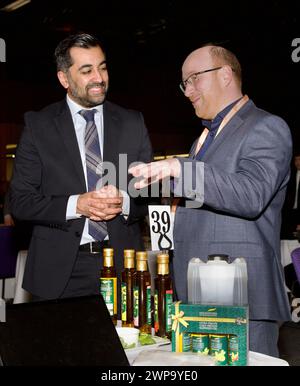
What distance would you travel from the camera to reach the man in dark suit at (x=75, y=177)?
1.99 meters

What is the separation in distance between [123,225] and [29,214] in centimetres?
36

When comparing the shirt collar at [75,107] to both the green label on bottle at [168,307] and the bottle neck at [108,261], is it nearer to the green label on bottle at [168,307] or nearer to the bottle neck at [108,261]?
the bottle neck at [108,261]

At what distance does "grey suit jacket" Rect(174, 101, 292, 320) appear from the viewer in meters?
1.51

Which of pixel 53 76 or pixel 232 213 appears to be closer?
pixel 232 213

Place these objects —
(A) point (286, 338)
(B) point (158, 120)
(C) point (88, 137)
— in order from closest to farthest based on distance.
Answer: (C) point (88, 137), (A) point (286, 338), (B) point (158, 120)

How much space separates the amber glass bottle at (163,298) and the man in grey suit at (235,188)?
231 mm

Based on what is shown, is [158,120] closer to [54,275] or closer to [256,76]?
[256,76]

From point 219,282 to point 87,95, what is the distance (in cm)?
111

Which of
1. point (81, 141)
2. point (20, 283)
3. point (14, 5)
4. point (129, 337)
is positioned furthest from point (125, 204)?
point (14, 5)

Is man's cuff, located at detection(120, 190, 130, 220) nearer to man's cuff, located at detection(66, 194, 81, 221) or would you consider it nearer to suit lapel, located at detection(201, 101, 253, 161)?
man's cuff, located at detection(66, 194, 81, 221)

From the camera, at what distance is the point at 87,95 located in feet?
6.81

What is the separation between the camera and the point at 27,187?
2025 mm

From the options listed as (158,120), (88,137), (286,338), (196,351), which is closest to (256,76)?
(158,120)
